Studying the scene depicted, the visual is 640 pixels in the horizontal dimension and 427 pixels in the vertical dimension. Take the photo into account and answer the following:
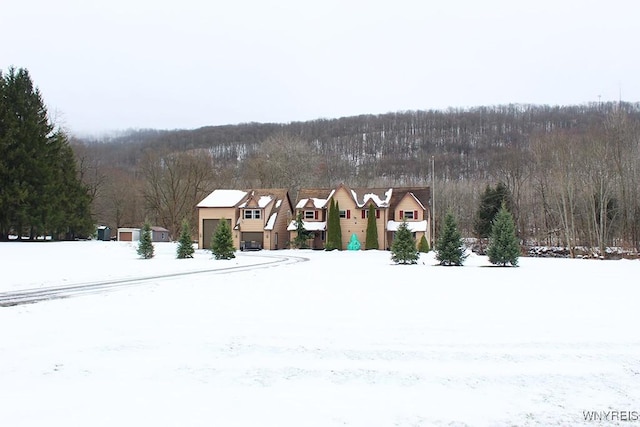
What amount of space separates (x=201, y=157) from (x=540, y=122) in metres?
80.4

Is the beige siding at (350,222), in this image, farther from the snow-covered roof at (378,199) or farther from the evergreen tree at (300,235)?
the evergreen tree at (300,235)

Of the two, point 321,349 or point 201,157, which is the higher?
point 201,157

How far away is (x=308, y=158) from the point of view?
7100cm

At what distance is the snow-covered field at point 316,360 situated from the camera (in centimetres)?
542

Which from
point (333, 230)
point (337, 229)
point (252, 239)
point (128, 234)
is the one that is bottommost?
point (252, 239)

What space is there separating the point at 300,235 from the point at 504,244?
26.4 metres

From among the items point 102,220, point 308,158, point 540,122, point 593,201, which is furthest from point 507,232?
point 540,122

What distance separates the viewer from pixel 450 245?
94.4ft

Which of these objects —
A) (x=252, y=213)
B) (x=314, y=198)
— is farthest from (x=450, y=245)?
(x=252, y=213)

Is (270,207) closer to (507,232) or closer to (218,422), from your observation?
(507,232)

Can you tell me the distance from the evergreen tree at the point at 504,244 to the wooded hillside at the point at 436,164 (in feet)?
62.8

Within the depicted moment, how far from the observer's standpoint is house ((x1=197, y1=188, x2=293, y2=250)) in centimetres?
5128

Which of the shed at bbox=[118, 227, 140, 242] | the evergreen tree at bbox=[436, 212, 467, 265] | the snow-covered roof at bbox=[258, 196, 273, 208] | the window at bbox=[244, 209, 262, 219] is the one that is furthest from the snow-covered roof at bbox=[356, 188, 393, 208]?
the shed at bbox=[118, 227, 140, 242]

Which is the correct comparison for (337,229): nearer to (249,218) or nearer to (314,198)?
(314,198)
